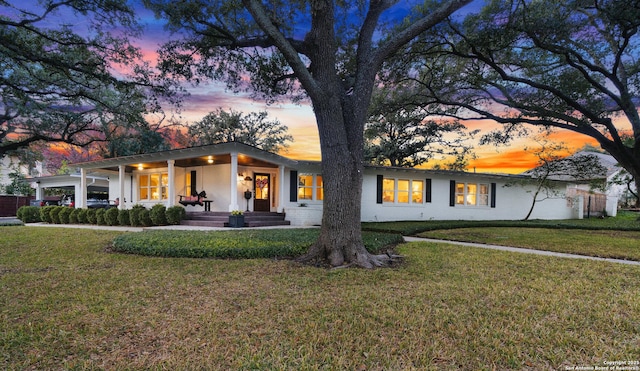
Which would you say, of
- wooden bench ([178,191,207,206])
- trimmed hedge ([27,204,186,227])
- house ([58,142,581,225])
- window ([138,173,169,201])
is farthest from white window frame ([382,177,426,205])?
window ([138,173,169,201])

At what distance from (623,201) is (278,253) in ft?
118

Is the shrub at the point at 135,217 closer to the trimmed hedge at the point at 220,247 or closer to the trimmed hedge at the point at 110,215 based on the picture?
the trimmed hedge at the point at 110,215

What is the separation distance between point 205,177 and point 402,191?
952 centimetres

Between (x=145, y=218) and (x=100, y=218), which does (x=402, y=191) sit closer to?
(x=145, y=218)

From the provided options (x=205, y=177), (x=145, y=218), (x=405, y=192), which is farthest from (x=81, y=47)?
(x=405, y=192)

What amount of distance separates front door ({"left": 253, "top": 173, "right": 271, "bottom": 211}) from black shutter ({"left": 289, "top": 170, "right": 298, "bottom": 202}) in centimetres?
173

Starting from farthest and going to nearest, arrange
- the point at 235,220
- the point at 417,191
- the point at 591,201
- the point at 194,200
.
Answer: the point at 591,201 < the point at 417,191 < the point at 194,200 < the point at 235,220

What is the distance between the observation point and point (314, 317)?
3.28 metres

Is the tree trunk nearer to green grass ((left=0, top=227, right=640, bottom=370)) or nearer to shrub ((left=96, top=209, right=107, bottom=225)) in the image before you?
green grass ((left=0, top=227, right=640, bottom=370))

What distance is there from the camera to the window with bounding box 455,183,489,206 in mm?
17641

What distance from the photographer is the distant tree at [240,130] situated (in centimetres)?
2619

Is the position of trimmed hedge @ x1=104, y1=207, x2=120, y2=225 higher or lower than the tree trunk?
lower

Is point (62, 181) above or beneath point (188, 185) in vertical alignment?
above

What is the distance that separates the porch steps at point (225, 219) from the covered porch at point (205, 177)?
72cm
